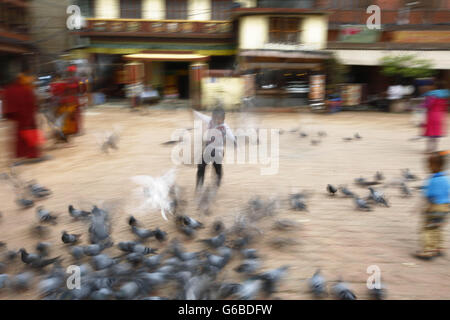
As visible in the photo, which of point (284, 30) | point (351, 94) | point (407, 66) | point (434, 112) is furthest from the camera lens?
point (284, 30)

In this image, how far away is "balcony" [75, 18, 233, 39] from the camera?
19.0 meters

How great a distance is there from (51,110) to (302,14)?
38.4 feet

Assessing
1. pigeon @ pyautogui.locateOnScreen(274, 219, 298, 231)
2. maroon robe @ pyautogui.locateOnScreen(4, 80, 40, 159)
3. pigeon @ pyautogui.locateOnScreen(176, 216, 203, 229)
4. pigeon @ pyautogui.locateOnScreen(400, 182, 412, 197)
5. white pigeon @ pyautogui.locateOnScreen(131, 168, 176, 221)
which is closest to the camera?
pigeon @ pyautogui.locateOnScreen(176, 216, 203, 229)

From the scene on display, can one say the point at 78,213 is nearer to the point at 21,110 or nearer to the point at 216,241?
the point at 216,241

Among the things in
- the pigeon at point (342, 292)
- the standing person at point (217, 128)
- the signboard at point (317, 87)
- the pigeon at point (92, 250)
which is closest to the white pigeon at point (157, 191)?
the standing person at point (217, 128)

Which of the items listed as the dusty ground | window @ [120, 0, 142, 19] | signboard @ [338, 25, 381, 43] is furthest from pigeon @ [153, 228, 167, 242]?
window @ [120, 0, 142, 19]

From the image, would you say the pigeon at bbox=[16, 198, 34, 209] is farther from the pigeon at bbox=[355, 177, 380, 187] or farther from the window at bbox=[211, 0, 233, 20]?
the window at bbox=[211, 0, 233, 20]

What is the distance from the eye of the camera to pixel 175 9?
19.5 metres

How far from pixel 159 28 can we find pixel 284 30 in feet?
19.5

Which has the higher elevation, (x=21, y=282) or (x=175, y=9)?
(x=175, y=9)

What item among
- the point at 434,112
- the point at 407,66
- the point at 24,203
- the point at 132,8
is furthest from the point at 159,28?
the point at 24,203

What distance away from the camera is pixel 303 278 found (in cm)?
362

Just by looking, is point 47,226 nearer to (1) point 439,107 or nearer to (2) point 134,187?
(2) point 134,187
